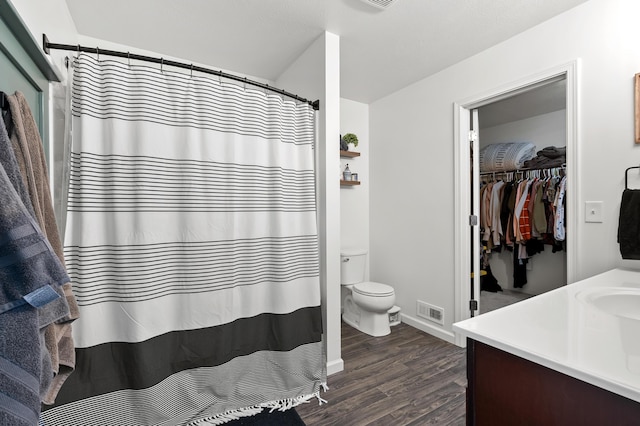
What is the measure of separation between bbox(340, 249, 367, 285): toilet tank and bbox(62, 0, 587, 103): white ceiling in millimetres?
1720

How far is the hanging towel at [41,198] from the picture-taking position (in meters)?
0.76

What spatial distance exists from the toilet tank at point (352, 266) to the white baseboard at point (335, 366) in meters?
0.91

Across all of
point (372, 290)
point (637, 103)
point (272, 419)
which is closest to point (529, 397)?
point (272, 419)

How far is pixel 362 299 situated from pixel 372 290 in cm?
12

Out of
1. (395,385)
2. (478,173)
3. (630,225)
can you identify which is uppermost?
(478,173)

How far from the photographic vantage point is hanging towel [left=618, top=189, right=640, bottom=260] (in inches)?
56.4

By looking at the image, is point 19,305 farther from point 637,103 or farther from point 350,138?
point 350,138

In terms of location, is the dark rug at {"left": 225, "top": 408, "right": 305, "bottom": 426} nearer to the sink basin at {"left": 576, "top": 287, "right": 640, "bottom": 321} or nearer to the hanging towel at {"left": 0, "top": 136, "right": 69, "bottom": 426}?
the hanging towel at {"left": 0, "top": 136, "right": 69, "bottom": 426}

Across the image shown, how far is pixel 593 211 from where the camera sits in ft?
5.45

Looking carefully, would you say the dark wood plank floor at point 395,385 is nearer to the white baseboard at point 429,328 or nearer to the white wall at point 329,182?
the white baseboard at point 429,328

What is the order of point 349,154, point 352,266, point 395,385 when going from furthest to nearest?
point 349,154, point 352,266, point 395,385

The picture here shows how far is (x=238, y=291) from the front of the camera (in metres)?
1.68

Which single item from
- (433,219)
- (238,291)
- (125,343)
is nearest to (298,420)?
(238,291)

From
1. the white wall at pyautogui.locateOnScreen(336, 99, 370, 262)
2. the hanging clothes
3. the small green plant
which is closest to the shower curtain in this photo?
the small green plant
